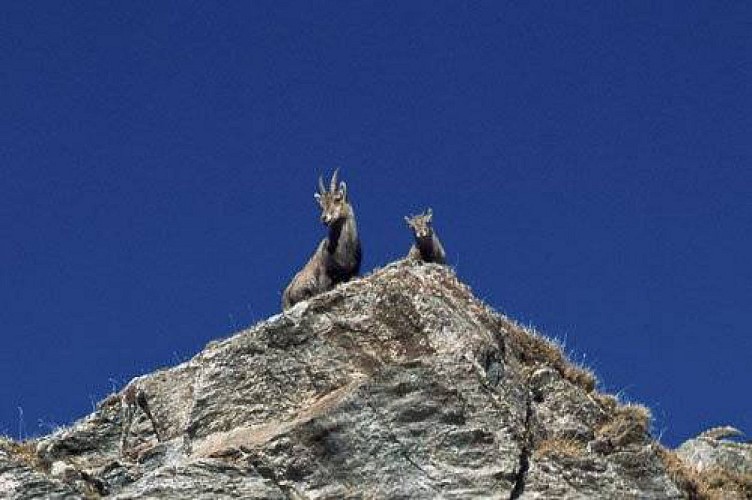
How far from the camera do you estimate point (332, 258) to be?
2731 centimetres

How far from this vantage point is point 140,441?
2122 cm

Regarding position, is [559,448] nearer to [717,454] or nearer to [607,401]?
[607,401]

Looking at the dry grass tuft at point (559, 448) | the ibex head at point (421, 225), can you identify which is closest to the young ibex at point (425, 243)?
the ibex head at point (421, 225)

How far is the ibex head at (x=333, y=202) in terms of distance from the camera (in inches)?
1085

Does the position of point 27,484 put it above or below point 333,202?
below

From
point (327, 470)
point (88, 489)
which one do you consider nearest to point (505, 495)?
point (327, 470)

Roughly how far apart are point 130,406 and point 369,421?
173 inches

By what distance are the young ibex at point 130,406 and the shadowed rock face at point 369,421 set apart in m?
0.14

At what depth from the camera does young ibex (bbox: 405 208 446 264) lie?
28859 millimetres

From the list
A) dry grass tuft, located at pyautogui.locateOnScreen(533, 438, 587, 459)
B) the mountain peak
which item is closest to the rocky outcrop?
the mountain peak

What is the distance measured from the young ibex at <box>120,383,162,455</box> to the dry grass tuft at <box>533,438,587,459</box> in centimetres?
568

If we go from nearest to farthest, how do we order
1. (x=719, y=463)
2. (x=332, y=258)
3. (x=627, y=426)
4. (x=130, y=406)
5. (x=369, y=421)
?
(x=369, y=421)
(x=627, y=426)
(x=130, y=406)
(x=719, y=463)
(x=332, y=258)

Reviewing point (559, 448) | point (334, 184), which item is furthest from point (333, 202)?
point (559, 448)

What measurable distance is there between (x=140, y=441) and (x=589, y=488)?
21.6 feet
